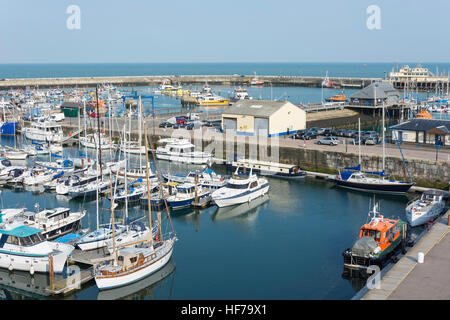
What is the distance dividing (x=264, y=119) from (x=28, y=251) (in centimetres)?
2710

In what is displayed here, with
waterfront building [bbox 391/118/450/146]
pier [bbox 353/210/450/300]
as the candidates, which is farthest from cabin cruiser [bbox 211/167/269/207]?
waterfront building [bbox 391/118/450/146]

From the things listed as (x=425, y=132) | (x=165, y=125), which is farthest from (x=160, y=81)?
(x=425, y=132)

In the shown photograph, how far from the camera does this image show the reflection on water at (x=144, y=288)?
60.4 feet

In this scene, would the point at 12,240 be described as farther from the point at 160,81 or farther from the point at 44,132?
the point at 160,81

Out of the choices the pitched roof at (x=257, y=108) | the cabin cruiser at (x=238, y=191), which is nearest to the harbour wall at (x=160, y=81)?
the pitched roof at (x=257, y=108)

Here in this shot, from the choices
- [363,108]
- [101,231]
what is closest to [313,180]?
[101,231]

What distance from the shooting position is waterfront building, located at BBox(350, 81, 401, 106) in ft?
201

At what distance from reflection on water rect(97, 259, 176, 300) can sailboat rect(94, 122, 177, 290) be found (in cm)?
17

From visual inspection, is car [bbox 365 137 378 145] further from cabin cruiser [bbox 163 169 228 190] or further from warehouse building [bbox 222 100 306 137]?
cabin cruiser [bbox 163 169 228 190]

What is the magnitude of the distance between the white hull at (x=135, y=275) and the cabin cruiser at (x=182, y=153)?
19615 mm
